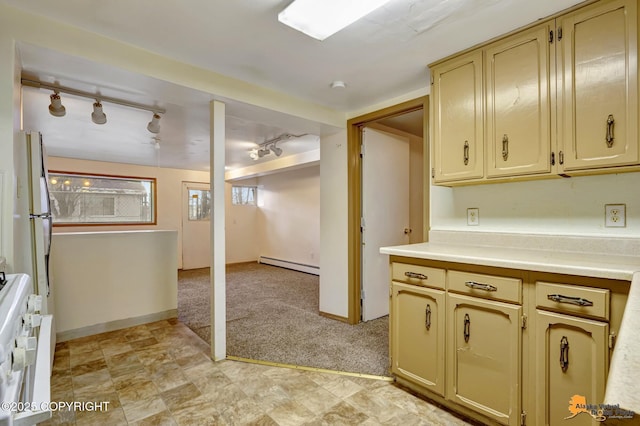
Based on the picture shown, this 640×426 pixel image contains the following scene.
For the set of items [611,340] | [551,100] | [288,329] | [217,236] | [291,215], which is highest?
[551,100]

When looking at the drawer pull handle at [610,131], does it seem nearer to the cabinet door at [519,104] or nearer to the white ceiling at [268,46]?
the cabinet door at [519,104]

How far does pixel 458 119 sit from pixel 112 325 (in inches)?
143

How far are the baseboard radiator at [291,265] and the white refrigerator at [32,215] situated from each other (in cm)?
437

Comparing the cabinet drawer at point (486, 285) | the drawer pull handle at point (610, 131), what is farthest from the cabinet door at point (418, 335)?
the drawer pull handle at point (610, 131)

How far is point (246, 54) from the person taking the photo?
209 centimetres

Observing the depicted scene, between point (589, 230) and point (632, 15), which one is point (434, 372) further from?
point (632, 15)

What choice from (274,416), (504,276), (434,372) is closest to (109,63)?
(274,416)

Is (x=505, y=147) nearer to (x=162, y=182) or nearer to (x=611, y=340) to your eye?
(x=611, y=340)

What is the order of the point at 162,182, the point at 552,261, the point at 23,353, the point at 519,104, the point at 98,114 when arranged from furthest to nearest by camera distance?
the point at 162,182 → the point at 98,114 → the point at 519,104 → the point at 552,261 → the point at 23,353

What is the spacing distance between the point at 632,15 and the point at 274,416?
2745mm

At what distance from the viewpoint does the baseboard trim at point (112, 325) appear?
2.82m

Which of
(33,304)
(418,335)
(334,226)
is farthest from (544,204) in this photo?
(33,304)

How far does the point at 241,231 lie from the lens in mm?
7387

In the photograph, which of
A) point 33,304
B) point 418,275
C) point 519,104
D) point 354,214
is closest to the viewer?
point 33,304
